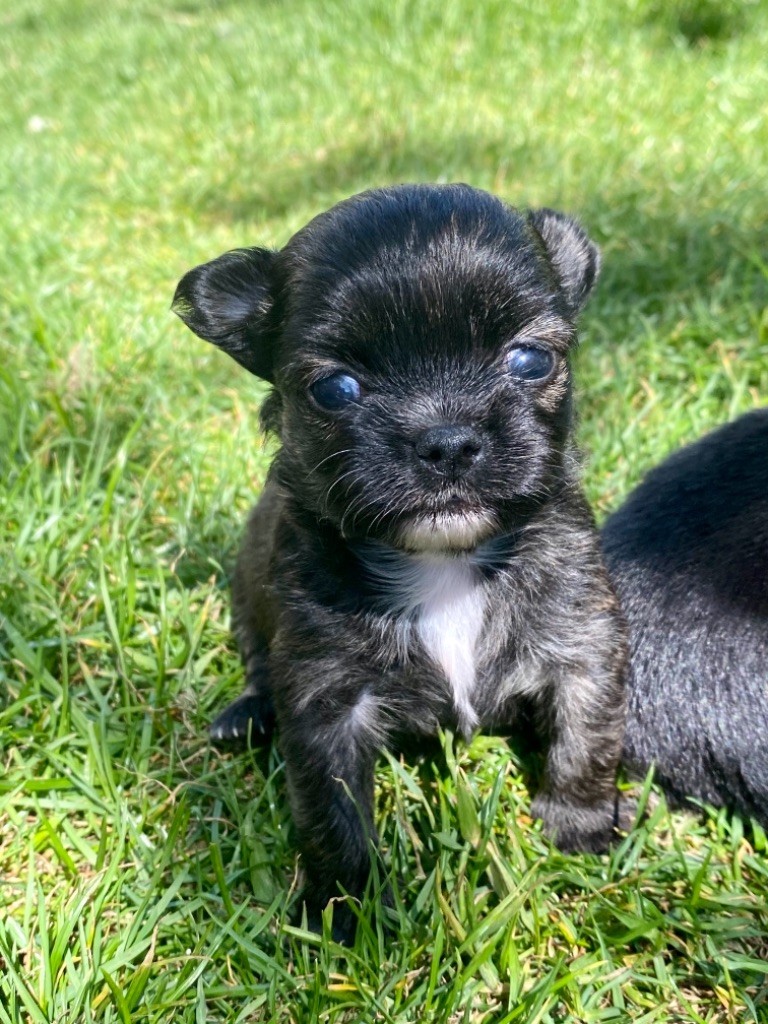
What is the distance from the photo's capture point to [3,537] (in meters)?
3.59

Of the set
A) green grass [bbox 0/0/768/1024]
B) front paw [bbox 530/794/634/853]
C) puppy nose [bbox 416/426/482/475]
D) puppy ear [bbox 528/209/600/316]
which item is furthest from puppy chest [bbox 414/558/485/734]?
puppy ear [bbox 528/209/600/316]

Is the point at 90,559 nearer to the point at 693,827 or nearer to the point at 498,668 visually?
the point at 498,668

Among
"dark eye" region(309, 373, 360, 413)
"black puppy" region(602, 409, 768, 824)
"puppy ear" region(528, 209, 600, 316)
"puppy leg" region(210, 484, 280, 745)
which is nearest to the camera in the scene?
"dark eye" region(309, 373, 360, 413)

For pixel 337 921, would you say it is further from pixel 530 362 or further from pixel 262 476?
pixel 262 476

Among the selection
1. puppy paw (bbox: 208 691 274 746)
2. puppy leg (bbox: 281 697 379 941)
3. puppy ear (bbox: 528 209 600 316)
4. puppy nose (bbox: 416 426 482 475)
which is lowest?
puppy paw (bbox: 208 691 274 746)

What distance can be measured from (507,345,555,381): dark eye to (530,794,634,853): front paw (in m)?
1.14

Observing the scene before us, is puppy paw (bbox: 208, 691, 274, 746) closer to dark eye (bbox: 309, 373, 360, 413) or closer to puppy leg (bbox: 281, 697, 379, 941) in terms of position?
puppy leg (bbox: 281, 697, 379, 941)

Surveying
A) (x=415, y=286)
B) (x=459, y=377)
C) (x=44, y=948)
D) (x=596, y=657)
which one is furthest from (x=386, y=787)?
(x=415, y=286)

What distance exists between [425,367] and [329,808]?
1.10 metres

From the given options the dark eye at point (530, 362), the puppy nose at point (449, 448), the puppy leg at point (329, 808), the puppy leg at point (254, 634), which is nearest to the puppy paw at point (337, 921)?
the puppy leg at point (329, 808)

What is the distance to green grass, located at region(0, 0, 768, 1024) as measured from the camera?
233cm

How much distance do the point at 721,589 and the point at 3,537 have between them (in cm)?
241

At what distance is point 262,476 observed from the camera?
13.3 feet

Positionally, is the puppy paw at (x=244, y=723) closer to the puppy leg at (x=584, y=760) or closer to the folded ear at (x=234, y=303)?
the puppy leg at (x=584, y=760)
